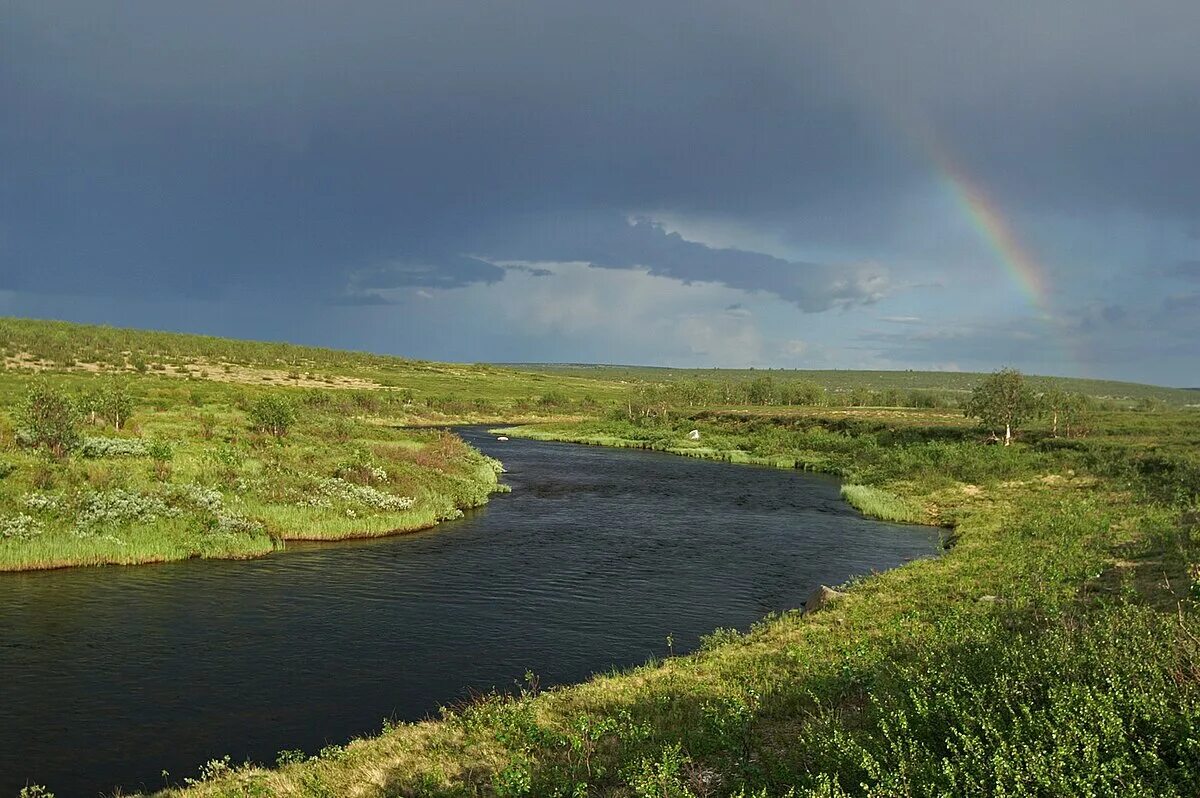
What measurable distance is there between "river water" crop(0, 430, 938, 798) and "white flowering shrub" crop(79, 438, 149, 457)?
39.7 feet

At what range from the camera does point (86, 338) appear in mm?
179875

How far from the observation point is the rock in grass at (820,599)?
23734 millimetres

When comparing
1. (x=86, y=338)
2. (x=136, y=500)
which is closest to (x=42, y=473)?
(x=136, y=500)

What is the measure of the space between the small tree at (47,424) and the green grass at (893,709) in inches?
1231

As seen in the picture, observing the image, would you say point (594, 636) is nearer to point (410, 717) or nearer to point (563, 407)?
point (410, 717)

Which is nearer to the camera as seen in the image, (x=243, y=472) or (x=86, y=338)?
(x=243, y=472)

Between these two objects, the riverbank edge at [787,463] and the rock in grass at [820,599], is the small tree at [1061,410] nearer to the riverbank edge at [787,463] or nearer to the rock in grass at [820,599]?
the riverbank edge at [787,463]

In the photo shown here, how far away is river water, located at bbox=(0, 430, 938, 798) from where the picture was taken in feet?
53.1

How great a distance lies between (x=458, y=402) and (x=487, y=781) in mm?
133562

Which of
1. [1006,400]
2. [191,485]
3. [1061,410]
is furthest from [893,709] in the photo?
[1061,410]

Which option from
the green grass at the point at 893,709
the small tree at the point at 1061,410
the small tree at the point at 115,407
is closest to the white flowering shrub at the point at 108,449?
the small tree at the point at 115,407

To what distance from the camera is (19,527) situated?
1130 inches

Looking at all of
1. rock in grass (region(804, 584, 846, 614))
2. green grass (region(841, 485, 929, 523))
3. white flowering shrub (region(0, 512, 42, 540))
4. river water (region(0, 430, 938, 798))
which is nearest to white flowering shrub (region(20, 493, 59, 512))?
white flowering shrub (region(0, 512, 42, 540))

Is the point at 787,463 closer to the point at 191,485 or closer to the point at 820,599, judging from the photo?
the point at 820,599
